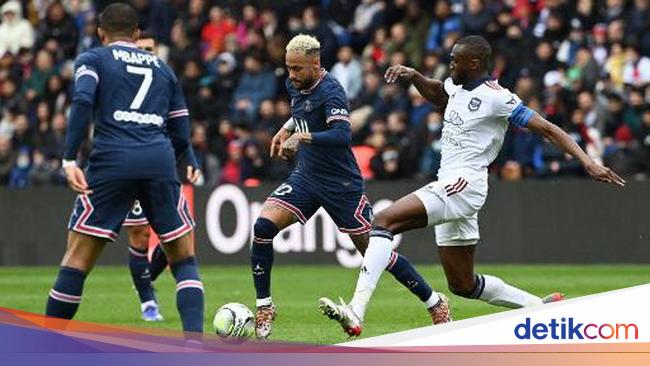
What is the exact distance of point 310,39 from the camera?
12.8m

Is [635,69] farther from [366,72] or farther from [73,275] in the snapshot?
[73,275]

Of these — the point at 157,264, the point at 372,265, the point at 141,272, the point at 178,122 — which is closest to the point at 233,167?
the point at 157,264

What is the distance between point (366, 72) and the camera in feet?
82.3

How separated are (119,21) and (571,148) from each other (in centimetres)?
326

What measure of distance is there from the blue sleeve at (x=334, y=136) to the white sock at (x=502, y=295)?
149 cm

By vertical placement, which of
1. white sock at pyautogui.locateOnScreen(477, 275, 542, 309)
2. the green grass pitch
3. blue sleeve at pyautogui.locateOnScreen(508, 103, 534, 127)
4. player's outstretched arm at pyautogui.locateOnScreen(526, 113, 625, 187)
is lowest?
the green grass pitch

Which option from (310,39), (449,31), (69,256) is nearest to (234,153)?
(449,31)

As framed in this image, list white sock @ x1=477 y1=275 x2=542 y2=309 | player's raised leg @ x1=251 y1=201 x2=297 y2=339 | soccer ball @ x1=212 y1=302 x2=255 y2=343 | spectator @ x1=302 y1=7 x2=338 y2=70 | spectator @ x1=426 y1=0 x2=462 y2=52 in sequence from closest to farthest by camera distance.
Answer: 1. soccer ball @ x1=212 y1=302 x2=255 y2=343
2. white sock @ x1=477 y1=275 x2=542 y2=309
3. player's raised leg @ x1=251 y1=201 x2=297 y2=339
4. spectator @ x1=426 y1=0 x2=462 y2=52
5. spectator @ x1=302 y1=7 x2=338 y2=70

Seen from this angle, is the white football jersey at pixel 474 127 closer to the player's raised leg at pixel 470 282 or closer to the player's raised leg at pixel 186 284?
the player's raised leg at pixel 470 282

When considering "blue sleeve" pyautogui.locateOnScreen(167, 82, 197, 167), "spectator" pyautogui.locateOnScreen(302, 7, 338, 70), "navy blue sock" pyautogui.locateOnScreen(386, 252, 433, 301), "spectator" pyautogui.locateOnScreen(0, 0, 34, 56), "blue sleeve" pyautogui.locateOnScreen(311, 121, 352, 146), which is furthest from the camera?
"spectator" pyautogui.locateOnScreen(0, 0, 34, 56)

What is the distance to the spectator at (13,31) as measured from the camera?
28.2 m

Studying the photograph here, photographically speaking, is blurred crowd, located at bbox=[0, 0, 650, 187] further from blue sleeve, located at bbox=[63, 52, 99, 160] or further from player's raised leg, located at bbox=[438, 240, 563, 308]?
blue sleeve, located at bbox=[63, 52, 99, 160]

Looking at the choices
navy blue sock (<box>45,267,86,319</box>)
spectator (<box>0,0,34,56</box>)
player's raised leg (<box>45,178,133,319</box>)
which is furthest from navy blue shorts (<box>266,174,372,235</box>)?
spectator (<box>0,0,34,56</box>)

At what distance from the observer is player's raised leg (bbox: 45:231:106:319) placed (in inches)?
426
